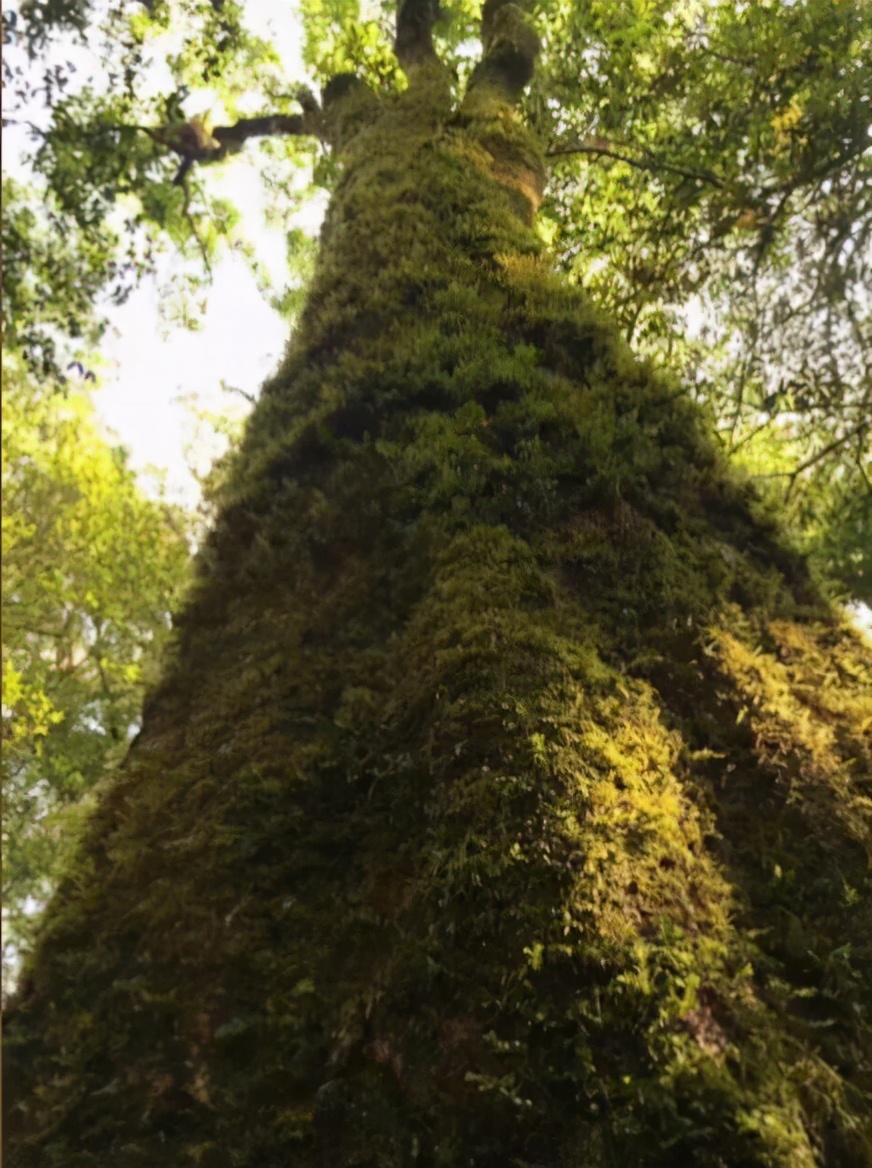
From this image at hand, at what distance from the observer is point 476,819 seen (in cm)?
272

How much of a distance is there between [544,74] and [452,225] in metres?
3.82

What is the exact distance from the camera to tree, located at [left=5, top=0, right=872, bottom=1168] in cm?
229

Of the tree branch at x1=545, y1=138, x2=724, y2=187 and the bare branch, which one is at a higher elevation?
the bare branch

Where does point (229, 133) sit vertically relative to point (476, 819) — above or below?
above

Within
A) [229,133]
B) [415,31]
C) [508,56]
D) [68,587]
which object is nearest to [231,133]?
[229,133]

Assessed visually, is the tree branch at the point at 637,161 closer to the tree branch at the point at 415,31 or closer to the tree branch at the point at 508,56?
the tree branch at the point at 508,56

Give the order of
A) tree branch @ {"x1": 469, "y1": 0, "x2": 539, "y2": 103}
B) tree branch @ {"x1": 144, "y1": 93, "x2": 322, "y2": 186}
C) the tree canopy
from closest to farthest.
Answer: the tree canopy, tree branch @ {"x1": 469, "y1": 0, "x2": 539, "y2": 103}, tree branch @ {"x1": 144, "y1": 93, "x2": 322, "y2": 186}

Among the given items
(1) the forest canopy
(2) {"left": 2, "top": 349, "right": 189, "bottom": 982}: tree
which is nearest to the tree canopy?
(1) the forest canopy

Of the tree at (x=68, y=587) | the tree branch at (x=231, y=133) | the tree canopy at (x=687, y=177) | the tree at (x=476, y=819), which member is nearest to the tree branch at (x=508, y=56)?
the tree canopy at (x=687, y=177)

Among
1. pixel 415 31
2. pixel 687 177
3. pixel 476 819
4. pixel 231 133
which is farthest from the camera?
pixel 231 133

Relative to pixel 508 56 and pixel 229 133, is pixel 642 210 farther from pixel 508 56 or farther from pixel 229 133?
pixel 229 133

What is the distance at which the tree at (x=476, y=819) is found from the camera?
229 cm

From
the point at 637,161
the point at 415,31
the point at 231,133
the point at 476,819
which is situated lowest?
the point at 476,819

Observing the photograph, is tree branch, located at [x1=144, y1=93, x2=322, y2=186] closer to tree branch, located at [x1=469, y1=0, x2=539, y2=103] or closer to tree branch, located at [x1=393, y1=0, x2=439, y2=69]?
tree branch, located at [x1=393, y1=0, x2=439, y2=69]
